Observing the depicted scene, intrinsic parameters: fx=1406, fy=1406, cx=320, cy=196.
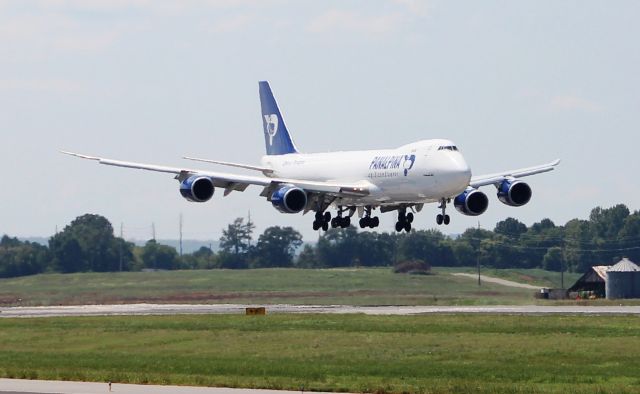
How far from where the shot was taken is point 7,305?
116 m

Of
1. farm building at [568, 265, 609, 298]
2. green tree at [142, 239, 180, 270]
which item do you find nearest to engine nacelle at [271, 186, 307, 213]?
farm building at [568, 265, 609, 298]

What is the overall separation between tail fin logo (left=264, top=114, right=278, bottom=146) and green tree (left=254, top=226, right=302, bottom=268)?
201ft

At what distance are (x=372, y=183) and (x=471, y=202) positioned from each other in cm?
613

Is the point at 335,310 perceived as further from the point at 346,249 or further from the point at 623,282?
the point at 346,249

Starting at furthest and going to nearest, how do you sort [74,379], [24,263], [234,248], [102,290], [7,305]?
[234,248] < [24,263] < [102,290] < [7,305] < [74,379]

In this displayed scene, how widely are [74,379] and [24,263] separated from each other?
111701 mm

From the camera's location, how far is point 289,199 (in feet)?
277

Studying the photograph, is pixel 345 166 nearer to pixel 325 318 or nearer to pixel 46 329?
pixel 325 318

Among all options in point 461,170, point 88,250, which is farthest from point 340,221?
point 88,250

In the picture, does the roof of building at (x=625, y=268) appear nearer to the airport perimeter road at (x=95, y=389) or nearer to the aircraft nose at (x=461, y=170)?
the aircraft nose at (x=461, y=170)

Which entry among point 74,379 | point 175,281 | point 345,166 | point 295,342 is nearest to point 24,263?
point 175,281

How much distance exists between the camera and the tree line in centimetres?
16050

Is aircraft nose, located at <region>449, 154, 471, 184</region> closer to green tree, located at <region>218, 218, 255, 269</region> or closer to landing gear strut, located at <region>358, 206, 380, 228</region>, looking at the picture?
landing gear strut, located at <region>358, 206, 380, 228</region>

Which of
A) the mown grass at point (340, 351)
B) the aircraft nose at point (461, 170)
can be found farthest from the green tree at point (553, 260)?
the aircraft nose at point (461, 170)
